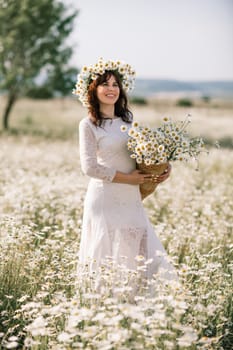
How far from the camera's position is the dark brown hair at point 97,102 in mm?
4988

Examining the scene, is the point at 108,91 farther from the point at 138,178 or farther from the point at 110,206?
the point at 110,206

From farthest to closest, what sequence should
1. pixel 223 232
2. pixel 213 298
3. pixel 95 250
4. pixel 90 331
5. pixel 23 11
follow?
pixel 23 11 → pixel 223 232 → pixel 95 250 → pixel 213 298 → pixel 90 331

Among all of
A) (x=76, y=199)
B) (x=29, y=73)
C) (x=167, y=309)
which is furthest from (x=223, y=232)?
(x=29, y=73)

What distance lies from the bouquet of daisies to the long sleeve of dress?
10.9 inches

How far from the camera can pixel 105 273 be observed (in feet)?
14.3

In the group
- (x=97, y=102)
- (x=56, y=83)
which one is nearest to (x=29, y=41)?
(x=56, y=83)

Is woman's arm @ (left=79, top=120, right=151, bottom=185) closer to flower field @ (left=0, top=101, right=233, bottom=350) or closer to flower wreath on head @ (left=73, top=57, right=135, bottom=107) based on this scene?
flower wreath on head @ (left=73, top=57, right=135, bottom=107)

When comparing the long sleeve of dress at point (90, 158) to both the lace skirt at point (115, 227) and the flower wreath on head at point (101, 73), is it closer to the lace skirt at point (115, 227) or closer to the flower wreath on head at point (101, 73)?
the lace skirt at point (115, 227)

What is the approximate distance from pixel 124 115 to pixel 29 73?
74.9 ft

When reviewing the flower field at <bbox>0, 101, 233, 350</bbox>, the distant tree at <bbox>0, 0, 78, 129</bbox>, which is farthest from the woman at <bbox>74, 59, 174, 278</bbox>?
the distant tree at <bbox>0, 0, 78, 129</bbox>

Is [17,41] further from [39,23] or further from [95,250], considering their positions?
[95,250]

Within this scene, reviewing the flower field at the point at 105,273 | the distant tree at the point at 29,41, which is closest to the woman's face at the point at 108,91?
the flower field at the point at 105,273

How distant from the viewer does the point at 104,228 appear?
193 inches

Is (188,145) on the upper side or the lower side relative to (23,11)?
lower
